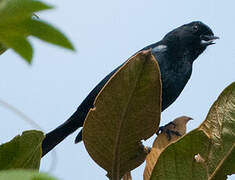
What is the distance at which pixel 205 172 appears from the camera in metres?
0.83

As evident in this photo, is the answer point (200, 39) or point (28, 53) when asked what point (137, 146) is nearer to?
point (28, 53)

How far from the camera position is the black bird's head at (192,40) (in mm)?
3789

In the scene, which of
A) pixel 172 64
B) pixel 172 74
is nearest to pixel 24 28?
pixel 172 74

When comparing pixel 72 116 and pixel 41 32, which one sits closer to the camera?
pixel 41 32

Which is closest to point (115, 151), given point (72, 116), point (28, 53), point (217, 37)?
point (28, 53)

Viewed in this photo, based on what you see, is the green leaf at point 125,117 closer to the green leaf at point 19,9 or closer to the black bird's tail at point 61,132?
the green leaf at point 19,9

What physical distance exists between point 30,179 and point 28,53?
0.11m

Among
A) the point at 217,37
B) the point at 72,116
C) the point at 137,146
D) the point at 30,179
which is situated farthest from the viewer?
the point at 217,37

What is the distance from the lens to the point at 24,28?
36 cm

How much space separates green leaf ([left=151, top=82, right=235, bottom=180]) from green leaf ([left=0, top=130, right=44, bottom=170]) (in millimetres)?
216

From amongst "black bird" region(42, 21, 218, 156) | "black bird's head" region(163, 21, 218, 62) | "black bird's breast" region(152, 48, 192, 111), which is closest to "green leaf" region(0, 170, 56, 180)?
"black bird" region(42, 21, 218, 156)

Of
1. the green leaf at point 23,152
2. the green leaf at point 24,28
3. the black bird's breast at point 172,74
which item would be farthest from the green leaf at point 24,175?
the black bird's breast at point 172,74

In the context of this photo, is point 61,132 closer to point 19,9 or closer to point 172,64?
point 172,64

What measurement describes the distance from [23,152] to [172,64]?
2.80 meters
